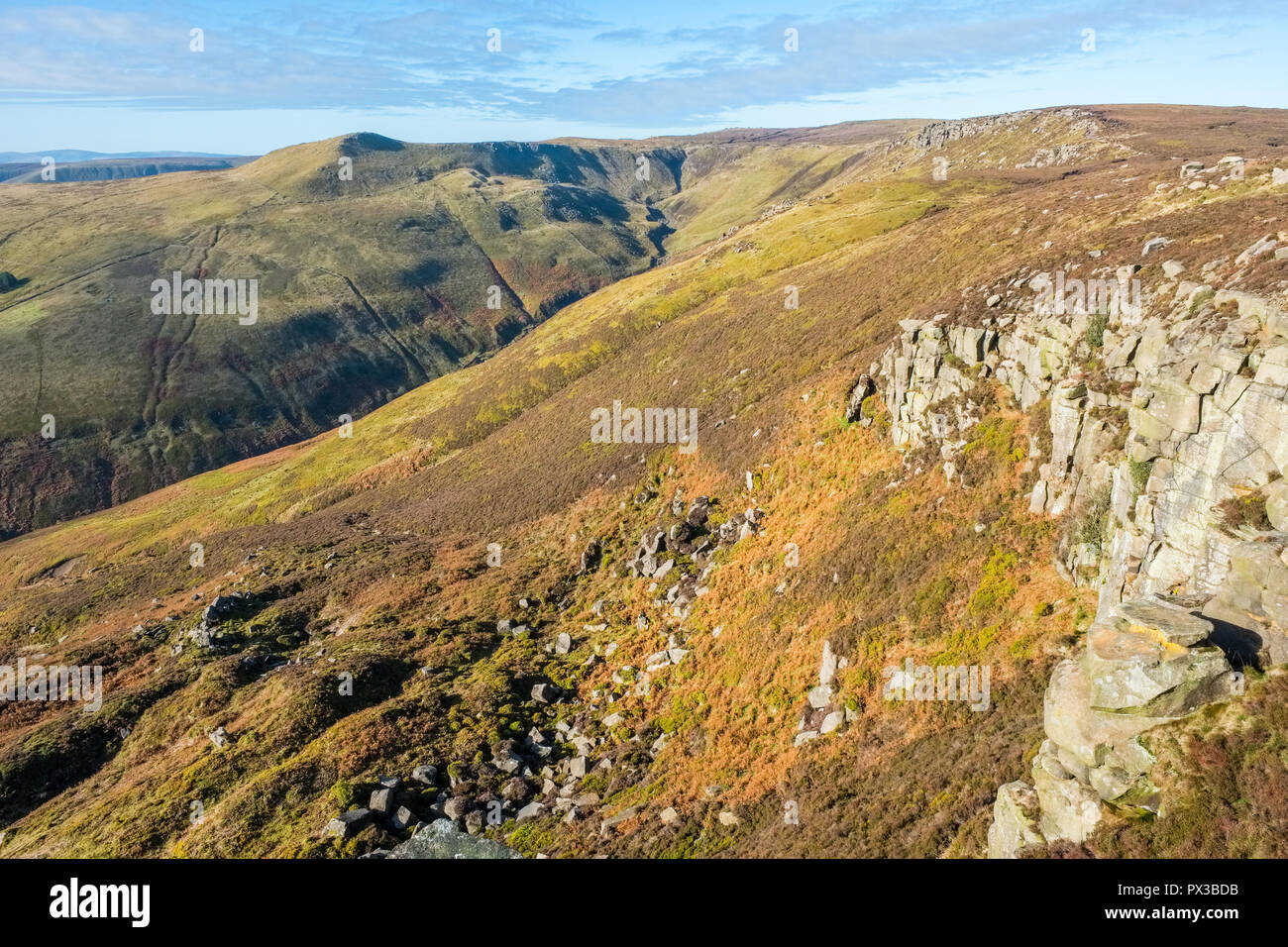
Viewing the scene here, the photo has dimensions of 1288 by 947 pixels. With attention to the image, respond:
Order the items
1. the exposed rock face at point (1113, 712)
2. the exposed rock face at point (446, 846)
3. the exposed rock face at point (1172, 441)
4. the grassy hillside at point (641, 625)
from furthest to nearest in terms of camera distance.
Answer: the exposed rock face at point (446, 846), the grassy hillside at point (641, 625), the exposed rock face at point (1172, 441), the exposed rock face at point (1113, 712)

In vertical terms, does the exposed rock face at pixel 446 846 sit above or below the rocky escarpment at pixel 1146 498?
below

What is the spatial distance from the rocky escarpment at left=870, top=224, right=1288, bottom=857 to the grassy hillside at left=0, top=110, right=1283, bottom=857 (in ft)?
6.12

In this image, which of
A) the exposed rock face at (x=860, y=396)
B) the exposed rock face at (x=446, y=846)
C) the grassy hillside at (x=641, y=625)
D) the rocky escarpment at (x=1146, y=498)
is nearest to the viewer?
the rocky escarpment at (x=1146, y=498)

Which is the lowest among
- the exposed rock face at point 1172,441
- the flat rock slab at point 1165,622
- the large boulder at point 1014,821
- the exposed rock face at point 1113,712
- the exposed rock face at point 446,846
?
the exposed rock face at point 446,846

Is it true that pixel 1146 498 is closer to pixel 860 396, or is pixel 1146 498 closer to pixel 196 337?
pixel 860 396

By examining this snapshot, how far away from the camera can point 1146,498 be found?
57.3 ft

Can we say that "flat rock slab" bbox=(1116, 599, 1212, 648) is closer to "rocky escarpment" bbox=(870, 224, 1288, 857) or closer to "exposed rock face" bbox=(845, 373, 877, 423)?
"rocky escarpment" bbox=(870, 224, 1288, 857)

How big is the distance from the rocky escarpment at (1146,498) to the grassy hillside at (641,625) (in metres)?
1.87

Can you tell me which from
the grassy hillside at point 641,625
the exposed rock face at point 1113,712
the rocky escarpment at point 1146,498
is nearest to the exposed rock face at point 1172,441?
the rocky escarpment at point 1146,498

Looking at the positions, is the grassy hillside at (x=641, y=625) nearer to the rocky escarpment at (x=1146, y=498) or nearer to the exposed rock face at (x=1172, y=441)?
the rocky escarpment at (x=1146, y=498)

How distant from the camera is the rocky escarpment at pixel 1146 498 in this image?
12.3 meters

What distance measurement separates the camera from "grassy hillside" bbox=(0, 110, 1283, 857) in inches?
824
